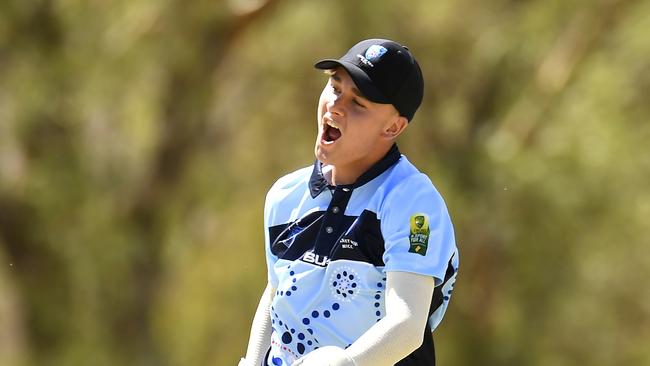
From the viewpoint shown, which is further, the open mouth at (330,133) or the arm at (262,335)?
the arm at (262,335)

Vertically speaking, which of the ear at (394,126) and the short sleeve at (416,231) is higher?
the ear at (394,126)

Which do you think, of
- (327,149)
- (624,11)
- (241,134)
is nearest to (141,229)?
(241,134)

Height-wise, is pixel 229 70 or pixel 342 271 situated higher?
pixel 342 271

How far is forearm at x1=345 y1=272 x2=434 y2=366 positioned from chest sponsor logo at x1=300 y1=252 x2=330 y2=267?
0.16 m

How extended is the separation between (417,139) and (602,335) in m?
2.21

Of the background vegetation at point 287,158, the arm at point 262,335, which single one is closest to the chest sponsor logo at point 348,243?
the arm at point 262,335

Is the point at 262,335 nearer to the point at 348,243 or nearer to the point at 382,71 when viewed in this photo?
the point at 348,243

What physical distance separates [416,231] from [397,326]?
20 cm

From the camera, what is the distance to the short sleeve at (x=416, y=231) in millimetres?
2496

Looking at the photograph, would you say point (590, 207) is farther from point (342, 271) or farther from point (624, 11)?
point (342, 271)

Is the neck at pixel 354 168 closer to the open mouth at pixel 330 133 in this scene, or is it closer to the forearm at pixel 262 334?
the open mouth at pixel 330 133

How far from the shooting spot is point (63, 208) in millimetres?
9320

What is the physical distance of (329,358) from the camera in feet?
7.89

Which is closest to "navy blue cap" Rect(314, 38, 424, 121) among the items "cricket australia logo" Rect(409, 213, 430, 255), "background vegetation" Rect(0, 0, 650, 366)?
"cricket australia logo" Rect(409, 213, 430, 255)
